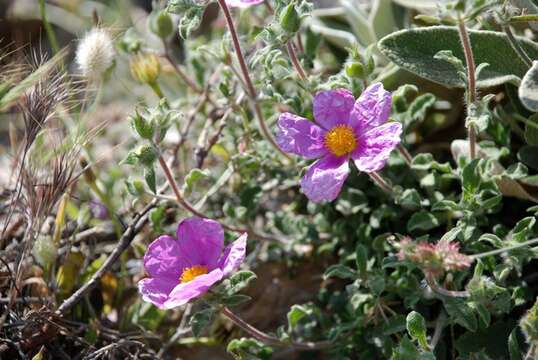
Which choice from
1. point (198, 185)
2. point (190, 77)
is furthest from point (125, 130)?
point (198, 185)

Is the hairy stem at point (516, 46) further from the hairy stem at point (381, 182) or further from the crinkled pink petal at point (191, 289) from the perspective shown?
the crinkled pink petal at point (191, 289)

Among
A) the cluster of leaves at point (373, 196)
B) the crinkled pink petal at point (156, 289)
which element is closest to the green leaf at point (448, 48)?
the cluster of leaves at point (373, 196)

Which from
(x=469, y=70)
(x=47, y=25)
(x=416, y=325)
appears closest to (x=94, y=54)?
(x=47, y=25)

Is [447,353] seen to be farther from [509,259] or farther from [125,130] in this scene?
[125,130]

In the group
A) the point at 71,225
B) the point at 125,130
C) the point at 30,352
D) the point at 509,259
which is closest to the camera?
the point at 509,259

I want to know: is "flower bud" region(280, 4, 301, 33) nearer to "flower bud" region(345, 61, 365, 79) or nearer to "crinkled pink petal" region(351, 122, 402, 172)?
"flower bud" region(345, 61, 365, 79)

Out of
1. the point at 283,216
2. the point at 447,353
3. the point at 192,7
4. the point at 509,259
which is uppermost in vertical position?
the point at 192,7

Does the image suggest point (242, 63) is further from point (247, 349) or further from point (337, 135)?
point (247, 349)
